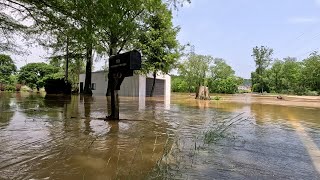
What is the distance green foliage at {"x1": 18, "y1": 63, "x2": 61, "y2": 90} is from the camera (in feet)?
192

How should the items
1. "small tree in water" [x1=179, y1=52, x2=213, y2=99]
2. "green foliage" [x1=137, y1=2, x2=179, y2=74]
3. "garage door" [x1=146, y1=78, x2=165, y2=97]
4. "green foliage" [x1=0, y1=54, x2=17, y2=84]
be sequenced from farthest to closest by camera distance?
"green foliage" [x1=0, y1=54, x2=17, y2=84] → "small tree in water" [x1=179, y1=52, x2=213, y2=99] → "garage door" [x1=146, y1=78, x2=165, y2=97] → "green foliage" [x1=137, y1=2, x2=179, y2=74]

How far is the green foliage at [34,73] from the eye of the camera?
58531mm

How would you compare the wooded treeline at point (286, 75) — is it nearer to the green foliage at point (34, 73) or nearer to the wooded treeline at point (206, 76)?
the wooded treeline at point (206, 76)

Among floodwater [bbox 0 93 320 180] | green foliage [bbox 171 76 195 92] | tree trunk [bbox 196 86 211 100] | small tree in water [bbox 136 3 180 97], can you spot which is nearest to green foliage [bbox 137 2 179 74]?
small tree in water [bbox 136 3 180 97]

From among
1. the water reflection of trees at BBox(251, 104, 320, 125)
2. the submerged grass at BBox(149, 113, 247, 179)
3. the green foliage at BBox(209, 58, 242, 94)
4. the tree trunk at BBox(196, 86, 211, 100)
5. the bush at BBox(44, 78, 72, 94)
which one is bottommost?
the submerged grass at BBox(149, 113, 247, 179)

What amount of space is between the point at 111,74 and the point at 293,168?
20.3ft

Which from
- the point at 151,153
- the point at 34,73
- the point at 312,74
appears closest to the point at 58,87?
the point at 151,153

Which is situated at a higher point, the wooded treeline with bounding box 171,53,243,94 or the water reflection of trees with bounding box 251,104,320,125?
the wooded treeline with bounding box 171,53,243,94

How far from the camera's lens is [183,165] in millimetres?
4766

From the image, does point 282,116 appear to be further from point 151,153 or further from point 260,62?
point 260,62

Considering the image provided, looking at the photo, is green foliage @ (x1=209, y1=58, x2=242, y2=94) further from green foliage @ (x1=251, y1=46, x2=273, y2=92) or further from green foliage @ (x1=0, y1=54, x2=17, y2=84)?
green foliage @ (x1=0, y1=54, x2=17, y2=84)

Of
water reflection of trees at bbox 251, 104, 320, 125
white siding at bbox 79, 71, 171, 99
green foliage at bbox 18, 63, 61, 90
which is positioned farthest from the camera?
green foliage at bbox 18, 63, 61, 90

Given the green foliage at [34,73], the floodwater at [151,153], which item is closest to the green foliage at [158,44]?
the floodwater at [151,153]

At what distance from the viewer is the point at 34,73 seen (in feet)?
196
